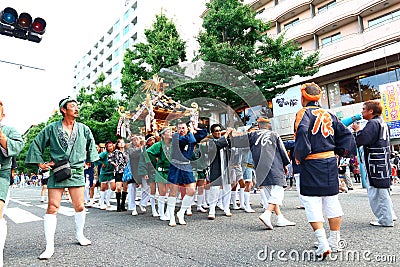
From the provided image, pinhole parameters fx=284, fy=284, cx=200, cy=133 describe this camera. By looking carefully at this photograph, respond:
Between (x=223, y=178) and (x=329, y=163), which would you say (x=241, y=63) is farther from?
(x=329, y=163)

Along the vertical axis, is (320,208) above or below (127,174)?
below

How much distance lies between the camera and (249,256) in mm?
2766

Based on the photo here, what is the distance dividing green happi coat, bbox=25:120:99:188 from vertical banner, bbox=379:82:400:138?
15.2 m

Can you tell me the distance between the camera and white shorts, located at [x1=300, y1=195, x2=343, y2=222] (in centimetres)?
282

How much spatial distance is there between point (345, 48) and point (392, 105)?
514 cm

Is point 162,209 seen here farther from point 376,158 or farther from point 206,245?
point 376,158

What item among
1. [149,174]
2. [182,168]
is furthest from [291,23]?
[182,168]

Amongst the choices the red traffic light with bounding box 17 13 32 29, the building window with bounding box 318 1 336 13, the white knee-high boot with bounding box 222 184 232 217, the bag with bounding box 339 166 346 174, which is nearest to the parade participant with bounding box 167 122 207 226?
the white knee-high boot with bounding box 222 184 232 217

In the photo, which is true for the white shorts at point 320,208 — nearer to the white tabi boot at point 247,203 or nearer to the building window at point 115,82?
the white tabi boot at point 247,203

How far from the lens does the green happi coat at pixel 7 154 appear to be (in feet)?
9.07

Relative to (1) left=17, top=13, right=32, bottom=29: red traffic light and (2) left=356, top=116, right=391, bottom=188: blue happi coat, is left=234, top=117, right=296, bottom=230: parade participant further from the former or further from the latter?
(1) left=17, top=13, right=32, bottom=29: red traffic light

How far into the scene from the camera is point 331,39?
19141 mm

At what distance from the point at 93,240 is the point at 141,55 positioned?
14.4 metres

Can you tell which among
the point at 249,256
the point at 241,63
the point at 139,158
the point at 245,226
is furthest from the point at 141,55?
the point at 249,256
